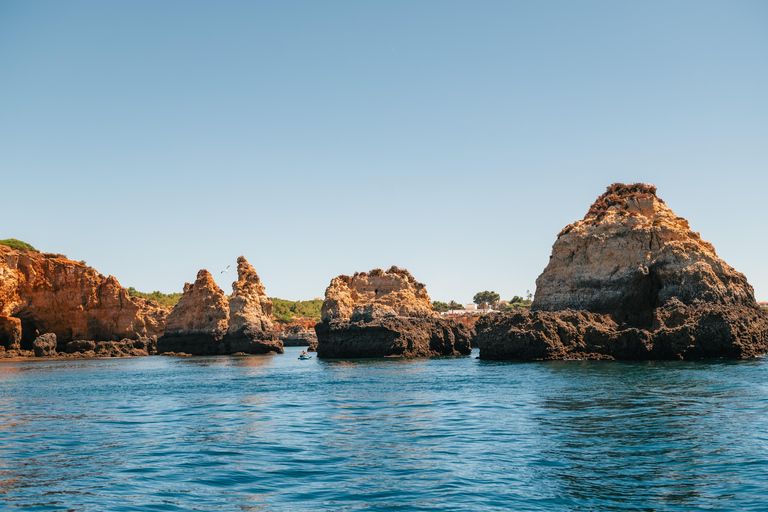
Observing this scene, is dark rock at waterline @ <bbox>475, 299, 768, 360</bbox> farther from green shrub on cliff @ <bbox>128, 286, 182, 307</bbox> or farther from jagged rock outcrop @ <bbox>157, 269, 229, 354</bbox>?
green shrub on cliff @ <bbox>128, 286, 182, 307</bbox>

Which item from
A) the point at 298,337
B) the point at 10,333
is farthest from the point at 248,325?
the point at 298,337

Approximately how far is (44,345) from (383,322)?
37132mm

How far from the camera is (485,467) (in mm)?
13883

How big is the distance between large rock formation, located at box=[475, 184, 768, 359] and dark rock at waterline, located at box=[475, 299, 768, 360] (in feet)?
0.21

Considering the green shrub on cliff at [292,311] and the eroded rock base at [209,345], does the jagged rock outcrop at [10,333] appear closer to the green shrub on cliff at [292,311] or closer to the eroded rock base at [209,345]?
the eroded rock base at [209,345]

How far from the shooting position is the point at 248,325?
8069 centimetres

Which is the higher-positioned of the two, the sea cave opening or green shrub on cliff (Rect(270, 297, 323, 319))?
green shrub on cliff (Rect(270, 297, 323, 319))

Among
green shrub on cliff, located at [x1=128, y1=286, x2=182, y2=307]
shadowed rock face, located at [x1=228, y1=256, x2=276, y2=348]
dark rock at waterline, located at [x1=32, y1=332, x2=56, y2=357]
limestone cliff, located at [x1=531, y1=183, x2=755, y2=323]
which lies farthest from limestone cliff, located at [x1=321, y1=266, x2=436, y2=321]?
green shrub on cliff, located at [x1=128, y1=286, x2=182, y2=307]

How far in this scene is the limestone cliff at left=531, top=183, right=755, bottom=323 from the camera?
4484 centimetres

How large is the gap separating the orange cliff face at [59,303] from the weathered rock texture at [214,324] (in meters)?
5.65

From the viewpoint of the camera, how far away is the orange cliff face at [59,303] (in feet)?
220

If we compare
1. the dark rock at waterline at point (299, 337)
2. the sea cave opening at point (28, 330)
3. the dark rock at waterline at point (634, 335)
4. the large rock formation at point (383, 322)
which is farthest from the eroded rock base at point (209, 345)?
the dark rock at waterline at point (299, 337)

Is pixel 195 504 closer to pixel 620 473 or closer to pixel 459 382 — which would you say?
pixel 620 473

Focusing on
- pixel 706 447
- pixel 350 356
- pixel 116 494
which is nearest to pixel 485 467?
pixel 706 447
